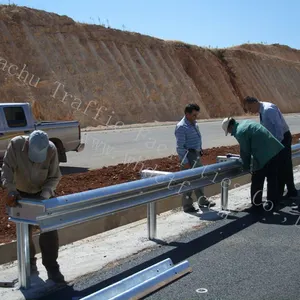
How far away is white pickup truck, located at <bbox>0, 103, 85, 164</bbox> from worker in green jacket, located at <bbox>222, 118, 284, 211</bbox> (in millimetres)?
6232

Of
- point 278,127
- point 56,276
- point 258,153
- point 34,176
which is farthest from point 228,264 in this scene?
point 278,127

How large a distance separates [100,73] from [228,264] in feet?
116

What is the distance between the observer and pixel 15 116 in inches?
475

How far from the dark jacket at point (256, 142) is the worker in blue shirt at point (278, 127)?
0.60m

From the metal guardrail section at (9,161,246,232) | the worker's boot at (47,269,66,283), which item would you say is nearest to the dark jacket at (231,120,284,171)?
the metal guardrail section at (9,161,246,232)

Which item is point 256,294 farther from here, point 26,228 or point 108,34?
point 108,34

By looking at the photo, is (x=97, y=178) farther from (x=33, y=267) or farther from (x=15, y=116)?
(x=33, y=267)

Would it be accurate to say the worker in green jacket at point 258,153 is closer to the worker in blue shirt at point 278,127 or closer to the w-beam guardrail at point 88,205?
the worker in blue shirt at point 278,127

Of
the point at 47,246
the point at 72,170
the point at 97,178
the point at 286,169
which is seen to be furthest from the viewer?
the point at 72,170

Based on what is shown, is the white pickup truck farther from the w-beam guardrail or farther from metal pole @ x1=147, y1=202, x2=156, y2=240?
the w-beam guardrail

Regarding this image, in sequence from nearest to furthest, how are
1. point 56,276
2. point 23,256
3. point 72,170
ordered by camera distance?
point 23,256 → point 56,276 → point 72,170

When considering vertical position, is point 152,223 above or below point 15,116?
→ below

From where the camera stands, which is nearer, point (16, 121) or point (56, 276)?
point (56, 276)

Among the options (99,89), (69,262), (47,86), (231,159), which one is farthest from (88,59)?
(69,262)
